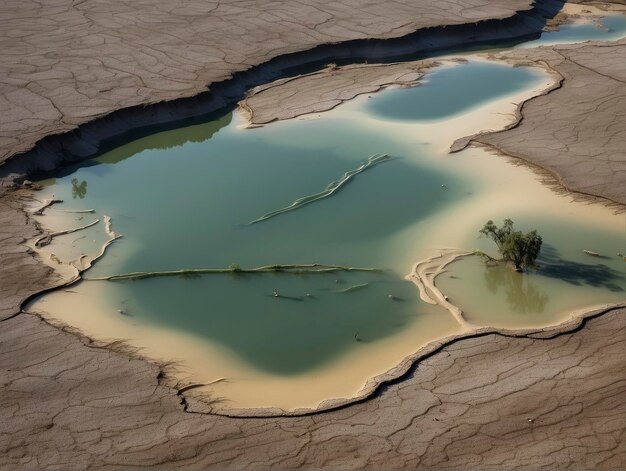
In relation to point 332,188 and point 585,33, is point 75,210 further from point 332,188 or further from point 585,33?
point 585,33

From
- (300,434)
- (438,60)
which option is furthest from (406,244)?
(438,60)

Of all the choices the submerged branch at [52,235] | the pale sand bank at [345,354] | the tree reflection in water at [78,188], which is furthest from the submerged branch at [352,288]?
the tree reflection in water at [78,188]

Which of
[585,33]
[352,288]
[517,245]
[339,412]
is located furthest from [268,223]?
[585,33]

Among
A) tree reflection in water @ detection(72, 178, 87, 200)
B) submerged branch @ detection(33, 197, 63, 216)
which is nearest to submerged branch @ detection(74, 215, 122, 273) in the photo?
submerged branch @ detection(33, 197, 63, 216)

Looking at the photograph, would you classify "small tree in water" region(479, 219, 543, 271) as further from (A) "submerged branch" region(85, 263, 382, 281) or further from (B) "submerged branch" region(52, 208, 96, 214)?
(B) "submerged branch" region(52, 208, 96, 214)

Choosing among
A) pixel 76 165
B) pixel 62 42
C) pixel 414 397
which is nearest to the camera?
pixel 414 397

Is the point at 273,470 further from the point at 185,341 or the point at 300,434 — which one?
the point at 185,341

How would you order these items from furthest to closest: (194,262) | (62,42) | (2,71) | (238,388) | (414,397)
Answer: (62,42), (2,71), (194,262), (238,388), (414,397)
